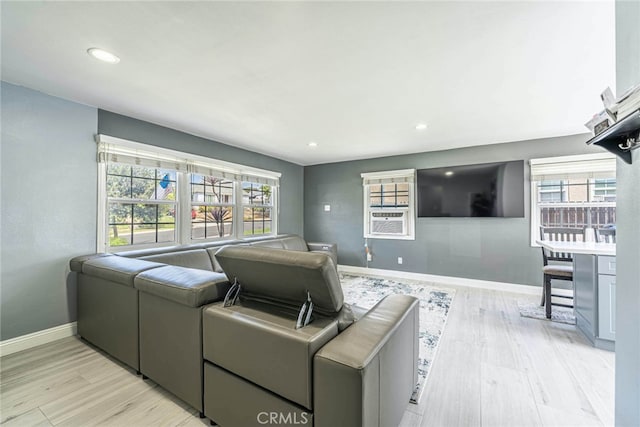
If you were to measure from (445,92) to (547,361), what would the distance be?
8.36 feet

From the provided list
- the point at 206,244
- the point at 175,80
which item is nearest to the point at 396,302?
the point at 175,80

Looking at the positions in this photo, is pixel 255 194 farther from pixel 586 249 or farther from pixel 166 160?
pixel 586 249

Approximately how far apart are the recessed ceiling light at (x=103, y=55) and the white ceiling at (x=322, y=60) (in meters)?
0.05

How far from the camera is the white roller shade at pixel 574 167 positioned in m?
3.63

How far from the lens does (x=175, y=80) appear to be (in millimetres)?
2318

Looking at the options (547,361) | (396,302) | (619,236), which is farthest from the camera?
(547,361)

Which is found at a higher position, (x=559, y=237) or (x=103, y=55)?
(x=103, y=55)

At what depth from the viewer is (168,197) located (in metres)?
3.68

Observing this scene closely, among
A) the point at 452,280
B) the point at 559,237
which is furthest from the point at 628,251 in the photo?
the point at 452,280

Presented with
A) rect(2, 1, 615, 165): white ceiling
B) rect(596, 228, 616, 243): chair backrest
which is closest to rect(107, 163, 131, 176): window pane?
rect(2, 1, 615, 165): white ceiling

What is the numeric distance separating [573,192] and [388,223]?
2.84m

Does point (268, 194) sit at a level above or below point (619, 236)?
above

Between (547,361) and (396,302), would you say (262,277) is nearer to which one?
(396,302)

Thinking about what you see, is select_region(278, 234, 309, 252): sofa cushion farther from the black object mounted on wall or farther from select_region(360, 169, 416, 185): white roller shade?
the black object mounted on wall
